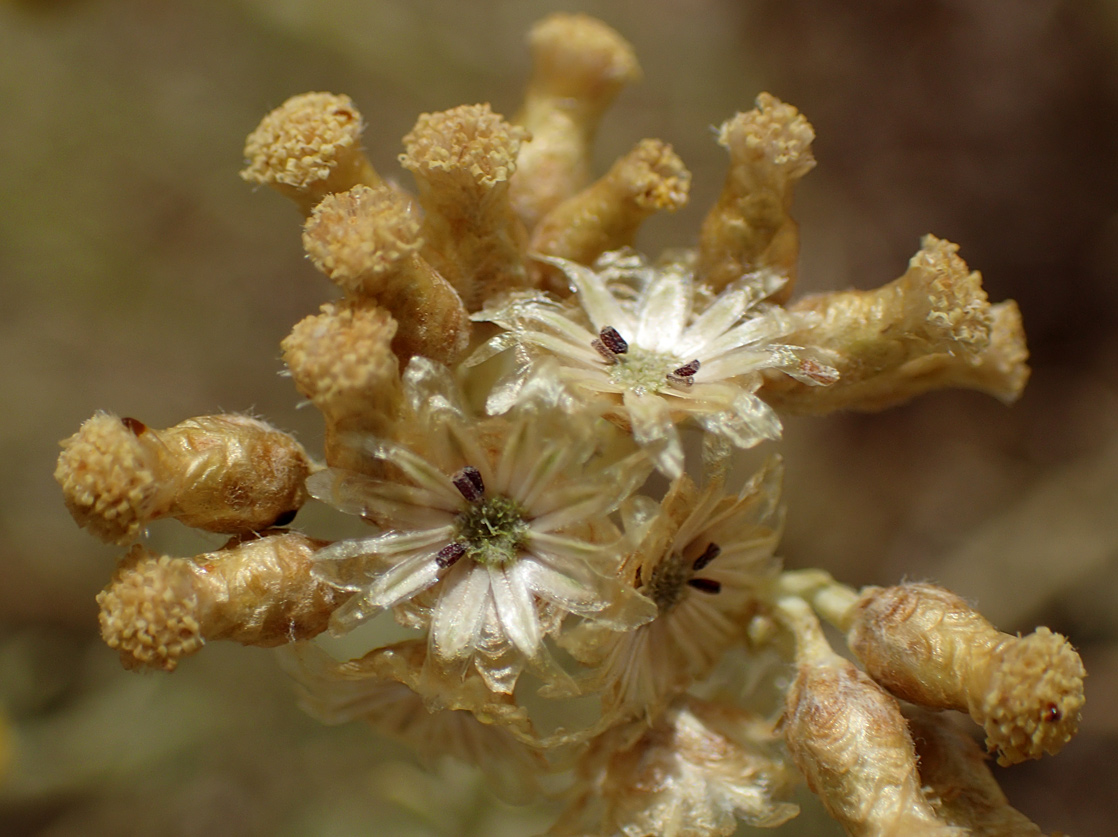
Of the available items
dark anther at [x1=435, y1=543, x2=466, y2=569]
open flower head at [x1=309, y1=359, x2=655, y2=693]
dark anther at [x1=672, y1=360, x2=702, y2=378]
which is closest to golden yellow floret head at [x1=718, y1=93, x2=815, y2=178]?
dark anther at [x1=672, y1=360, x2=702, y2=378]

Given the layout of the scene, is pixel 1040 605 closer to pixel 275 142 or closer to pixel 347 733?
pixel 347 733

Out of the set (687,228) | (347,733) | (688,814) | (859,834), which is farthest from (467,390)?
(687,228)

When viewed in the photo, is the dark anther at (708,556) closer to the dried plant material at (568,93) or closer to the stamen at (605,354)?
the stamen at (605,354)

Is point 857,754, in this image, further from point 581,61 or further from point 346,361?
point 581,61

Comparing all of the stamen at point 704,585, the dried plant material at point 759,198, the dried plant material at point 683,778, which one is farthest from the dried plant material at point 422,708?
the dried plant material at point 759,198

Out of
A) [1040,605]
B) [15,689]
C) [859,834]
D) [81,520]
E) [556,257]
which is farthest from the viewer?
[1040,605]

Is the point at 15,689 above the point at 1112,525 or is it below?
below

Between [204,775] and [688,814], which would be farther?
[204,775]
